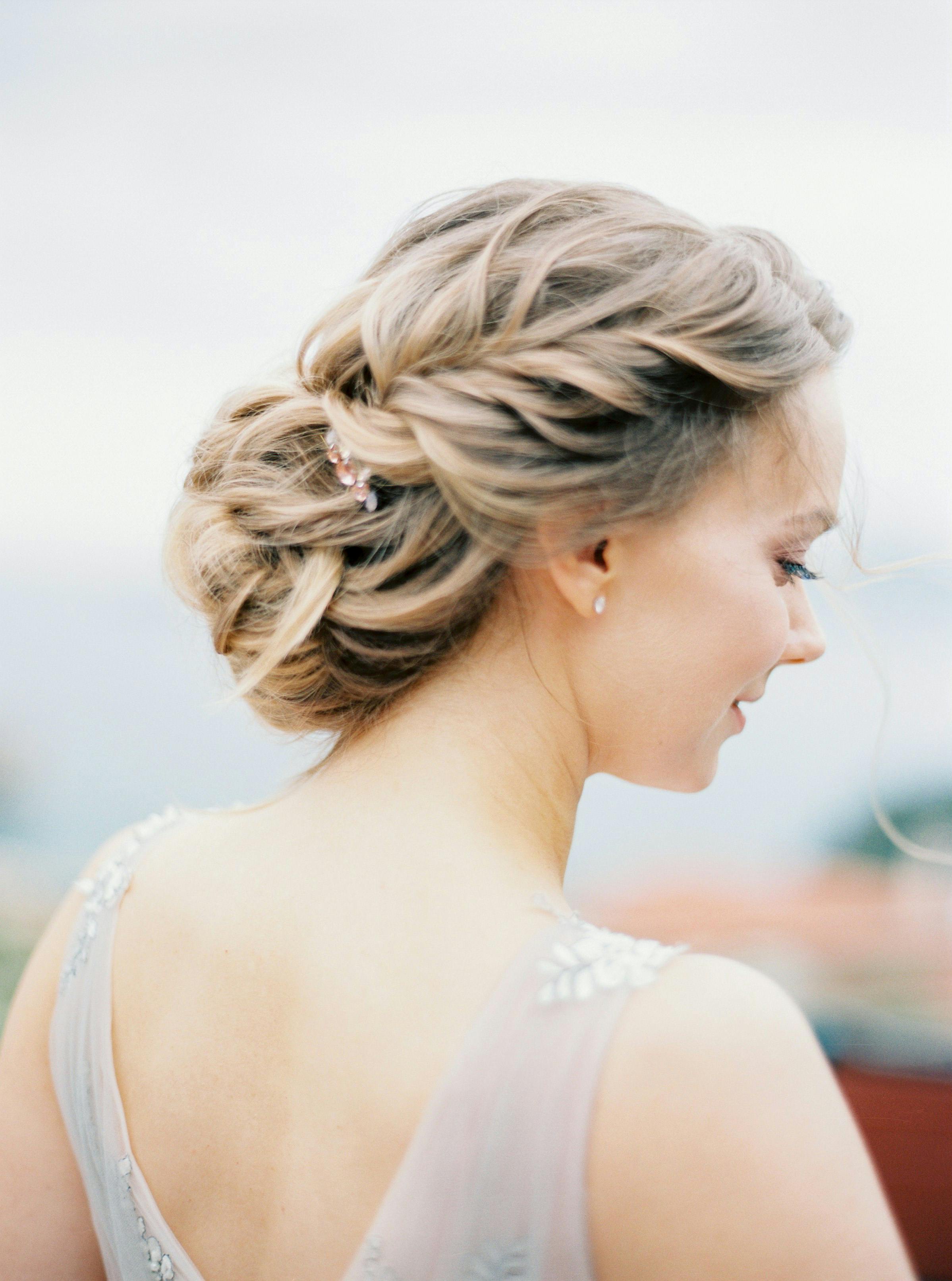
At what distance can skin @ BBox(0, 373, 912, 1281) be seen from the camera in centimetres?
52

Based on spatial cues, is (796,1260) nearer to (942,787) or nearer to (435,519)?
(435,519)

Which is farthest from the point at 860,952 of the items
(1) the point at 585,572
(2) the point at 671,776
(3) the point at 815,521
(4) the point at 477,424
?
(4) the point at 477,424

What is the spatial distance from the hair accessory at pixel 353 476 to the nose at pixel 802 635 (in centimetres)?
35

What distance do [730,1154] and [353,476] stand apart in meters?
0.49

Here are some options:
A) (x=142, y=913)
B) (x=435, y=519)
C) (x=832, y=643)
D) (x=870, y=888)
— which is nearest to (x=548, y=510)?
(x=435, y=519)

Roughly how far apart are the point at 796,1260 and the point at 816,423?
564 mm

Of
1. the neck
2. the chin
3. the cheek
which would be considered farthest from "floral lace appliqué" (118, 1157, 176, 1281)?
the cheek

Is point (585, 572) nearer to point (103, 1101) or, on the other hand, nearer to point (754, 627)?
point (754, 627)

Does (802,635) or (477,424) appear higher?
(477,424)

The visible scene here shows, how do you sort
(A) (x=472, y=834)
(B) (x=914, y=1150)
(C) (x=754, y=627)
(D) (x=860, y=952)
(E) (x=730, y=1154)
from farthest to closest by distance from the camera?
(D) (x=860, y=952) → (B) (x=914, y=1150) → (C) (x=754, y=627) → (A) (x=472, y=834) → (E) (x=730, y=1154)

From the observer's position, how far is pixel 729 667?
779 mm

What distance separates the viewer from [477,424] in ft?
2.24

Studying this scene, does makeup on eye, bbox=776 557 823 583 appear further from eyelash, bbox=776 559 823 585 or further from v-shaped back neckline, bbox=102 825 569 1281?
v-shaped back neckline, bbox=102 825 569 1281

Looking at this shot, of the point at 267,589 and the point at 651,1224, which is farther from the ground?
the point at 267,589
